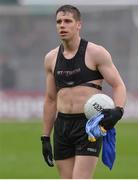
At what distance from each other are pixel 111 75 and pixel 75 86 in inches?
16.1

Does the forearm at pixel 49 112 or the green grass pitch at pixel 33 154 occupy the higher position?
the forearm at pixel 49 112

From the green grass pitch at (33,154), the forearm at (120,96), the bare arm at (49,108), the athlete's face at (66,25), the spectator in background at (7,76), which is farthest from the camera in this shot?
the spectator in background at (7,76)

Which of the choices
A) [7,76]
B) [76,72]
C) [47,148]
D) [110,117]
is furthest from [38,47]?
[110,117]

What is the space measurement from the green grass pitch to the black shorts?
4979mm

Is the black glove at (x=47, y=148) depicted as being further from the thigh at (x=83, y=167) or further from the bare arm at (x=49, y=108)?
the thigh at (x=83, y=167)

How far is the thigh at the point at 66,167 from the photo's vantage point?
33.9 feet

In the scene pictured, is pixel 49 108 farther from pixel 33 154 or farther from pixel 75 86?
pixel 33 154

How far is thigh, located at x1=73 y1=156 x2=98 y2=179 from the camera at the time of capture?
1003cm

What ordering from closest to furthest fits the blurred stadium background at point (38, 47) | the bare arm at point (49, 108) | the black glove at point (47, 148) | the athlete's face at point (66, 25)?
the athlete's face at point (66, 25) → the bare arm at point (49, 108) → the black glove at point (47, 148) → the blurred stadium background at point (38, 47)

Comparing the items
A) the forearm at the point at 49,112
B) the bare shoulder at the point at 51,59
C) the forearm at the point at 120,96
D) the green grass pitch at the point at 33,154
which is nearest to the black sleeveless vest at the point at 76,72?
the bare shoulder at the point at 51,59

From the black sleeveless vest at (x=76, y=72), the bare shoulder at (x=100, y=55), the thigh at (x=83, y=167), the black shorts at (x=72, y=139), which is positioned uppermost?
the bare shoulder at (x=100, y=55)

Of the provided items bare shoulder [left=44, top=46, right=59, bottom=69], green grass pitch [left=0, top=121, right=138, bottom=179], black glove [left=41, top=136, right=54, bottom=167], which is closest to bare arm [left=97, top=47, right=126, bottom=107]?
bare shoulder [left=44, top=46, right=59, bottom=69]

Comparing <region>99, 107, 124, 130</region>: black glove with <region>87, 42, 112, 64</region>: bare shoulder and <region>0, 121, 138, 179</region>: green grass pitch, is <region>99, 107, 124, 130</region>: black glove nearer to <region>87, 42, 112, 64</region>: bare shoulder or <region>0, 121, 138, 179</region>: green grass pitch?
<region>87, 42, 112, 64</region>: bare shoulder

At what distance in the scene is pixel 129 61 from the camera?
27953 mm
